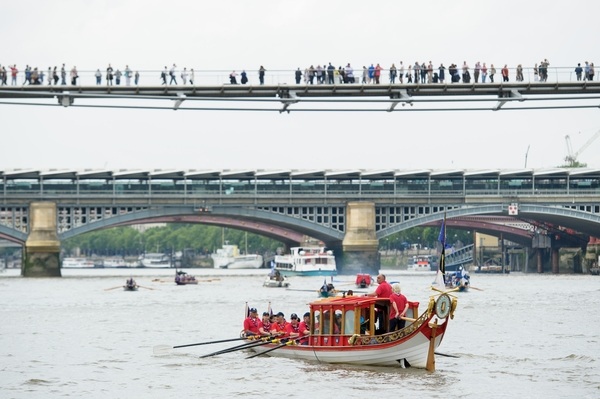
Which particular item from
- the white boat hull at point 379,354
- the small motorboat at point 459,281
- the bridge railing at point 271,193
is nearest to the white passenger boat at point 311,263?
the bridge railing at point 271,193

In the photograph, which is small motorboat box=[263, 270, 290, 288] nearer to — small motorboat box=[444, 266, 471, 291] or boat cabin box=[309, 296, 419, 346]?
small motorboat box=[444, 266, 471, 291]

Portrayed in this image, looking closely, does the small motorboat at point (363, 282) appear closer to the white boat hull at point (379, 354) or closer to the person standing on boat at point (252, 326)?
the person standing on boat at point (252, 326)

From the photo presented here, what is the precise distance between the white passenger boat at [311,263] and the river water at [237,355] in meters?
35.7

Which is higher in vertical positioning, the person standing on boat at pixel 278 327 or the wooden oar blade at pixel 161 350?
the person standing on boat at pixel 278 327

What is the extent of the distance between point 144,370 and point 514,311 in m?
33.4

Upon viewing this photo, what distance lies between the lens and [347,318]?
47.8 m

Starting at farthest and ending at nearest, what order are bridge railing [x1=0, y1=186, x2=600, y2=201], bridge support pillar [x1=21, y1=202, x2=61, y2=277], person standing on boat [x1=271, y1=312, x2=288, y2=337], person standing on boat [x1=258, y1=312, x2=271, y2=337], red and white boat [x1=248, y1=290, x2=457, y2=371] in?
1. bridge railing [x1=0, y1=186, x2=600, y2=201]
2. bridge support pillar [x1=21, y1=202, x2=61, y2=277]
3. person standing on boat [x1=258, y1=312, x2=271, y2=337]
4. person standing on boat [x1=271, y1=312, x2=288, y2=337]
5. red and white boat [x1=248, y1=290, x2=457, y2=371]

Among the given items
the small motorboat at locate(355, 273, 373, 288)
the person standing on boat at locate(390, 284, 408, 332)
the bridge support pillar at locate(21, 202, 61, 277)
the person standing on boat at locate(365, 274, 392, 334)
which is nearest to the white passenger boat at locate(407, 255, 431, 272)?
the bridge support pillar at locate(21, 202, 61, 277)

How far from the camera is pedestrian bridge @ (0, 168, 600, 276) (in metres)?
127

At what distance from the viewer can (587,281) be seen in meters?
122

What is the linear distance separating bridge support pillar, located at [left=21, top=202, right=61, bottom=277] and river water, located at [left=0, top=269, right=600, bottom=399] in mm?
28973

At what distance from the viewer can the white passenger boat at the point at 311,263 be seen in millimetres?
131375

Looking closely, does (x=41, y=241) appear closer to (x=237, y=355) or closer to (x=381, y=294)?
(x=237, y=355)

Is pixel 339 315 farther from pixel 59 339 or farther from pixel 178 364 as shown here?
pixel 59 339
